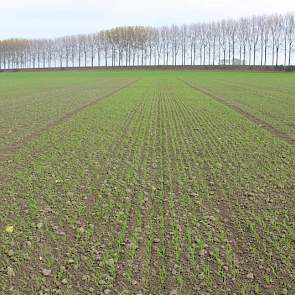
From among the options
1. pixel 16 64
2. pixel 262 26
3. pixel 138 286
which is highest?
pixel 262 26

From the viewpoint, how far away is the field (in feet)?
12.2

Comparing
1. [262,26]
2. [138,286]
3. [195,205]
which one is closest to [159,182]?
[195,205]

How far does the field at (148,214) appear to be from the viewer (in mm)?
3730

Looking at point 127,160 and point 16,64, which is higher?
point 16,64

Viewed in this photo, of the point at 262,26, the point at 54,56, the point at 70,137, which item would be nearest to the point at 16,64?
the point at 54,56

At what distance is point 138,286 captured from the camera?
360cm

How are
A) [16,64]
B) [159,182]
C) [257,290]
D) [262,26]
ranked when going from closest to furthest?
[257,290]
[159,182]
[262,26]
[16,64]

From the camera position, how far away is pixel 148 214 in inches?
202

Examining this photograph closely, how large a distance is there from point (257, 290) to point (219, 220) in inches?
59.0

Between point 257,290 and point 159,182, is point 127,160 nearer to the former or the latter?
point 159,182

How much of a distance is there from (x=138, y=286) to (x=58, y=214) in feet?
6.74

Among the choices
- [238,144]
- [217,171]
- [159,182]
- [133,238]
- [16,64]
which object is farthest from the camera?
[16,64]

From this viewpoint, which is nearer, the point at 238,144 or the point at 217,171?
the point at 217,171

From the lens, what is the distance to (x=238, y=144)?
935 centimetres
